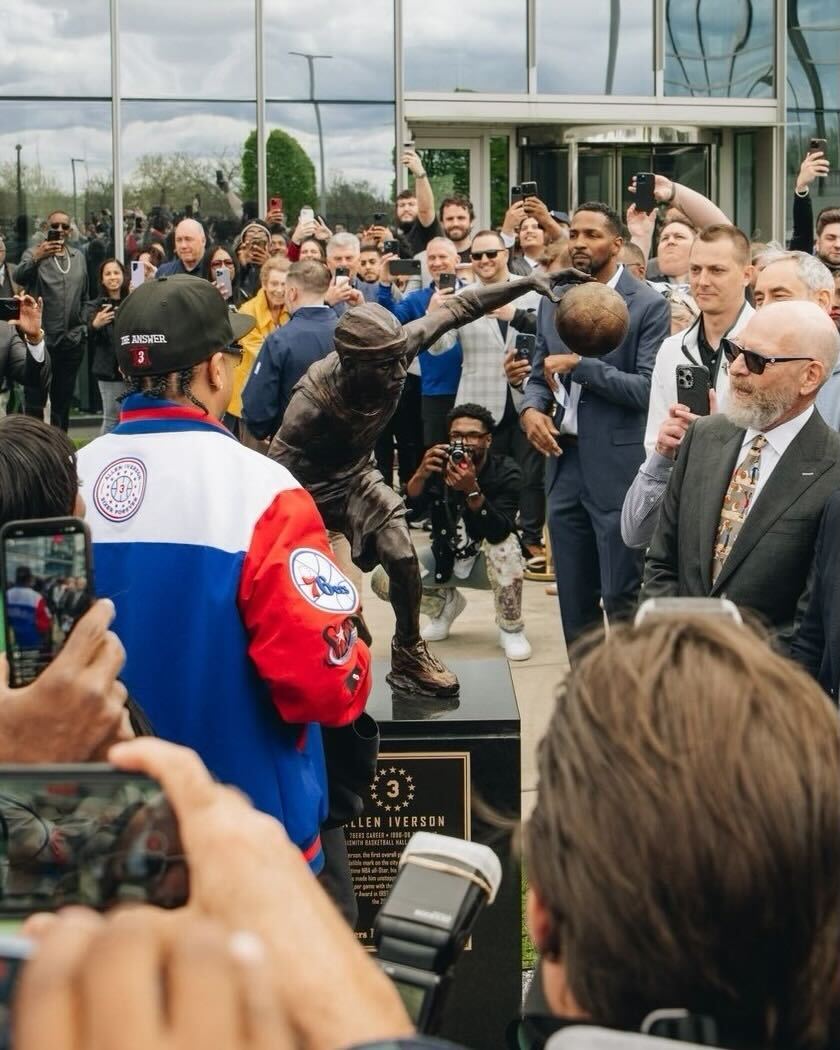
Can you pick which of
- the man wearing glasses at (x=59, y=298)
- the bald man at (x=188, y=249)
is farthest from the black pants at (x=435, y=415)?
the man wearing glasses at (x=59, y=298)

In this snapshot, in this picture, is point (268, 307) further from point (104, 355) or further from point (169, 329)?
point (169, 329)

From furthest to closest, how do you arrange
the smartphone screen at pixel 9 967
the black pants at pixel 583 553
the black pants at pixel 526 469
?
the black pants at pixel 526 469 < the black pants at pixel 583 553 < the smartphone screen at pixel 9 967

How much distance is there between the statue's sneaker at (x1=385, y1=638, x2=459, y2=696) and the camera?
14.9 ft

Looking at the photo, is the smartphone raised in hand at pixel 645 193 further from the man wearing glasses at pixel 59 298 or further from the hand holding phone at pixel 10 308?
the man wearing glasses at pixel 59 298

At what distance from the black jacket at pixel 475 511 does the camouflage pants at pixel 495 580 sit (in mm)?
74

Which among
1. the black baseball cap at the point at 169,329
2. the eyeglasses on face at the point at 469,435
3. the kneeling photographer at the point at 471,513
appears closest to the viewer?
the black baseball cap at the point at 169,329

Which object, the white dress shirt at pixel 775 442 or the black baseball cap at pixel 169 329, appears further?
the white dress shirt at pixel 775 442

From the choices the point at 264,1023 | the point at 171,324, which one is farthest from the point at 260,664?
the point at 264,1023

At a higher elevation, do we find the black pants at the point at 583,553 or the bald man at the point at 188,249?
the bald man at the point at 188,249

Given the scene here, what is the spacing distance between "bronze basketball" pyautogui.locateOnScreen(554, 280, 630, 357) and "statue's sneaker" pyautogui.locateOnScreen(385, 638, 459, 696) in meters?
1.11

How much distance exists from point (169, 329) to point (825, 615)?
67.3 inches

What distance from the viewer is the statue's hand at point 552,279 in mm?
4406

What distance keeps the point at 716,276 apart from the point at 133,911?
459cm

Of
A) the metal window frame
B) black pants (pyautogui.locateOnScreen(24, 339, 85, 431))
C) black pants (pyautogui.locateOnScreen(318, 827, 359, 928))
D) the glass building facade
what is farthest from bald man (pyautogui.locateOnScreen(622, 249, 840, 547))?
the metal window frame
